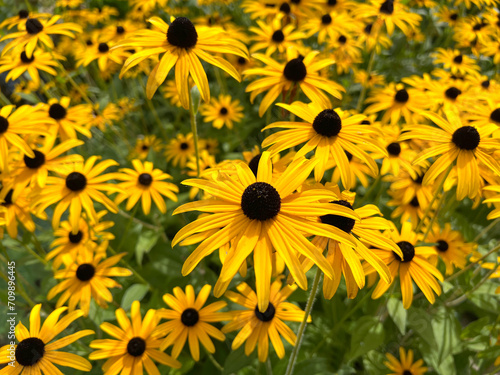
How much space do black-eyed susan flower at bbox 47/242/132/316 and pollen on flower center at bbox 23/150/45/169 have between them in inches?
25.3

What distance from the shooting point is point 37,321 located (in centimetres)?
173

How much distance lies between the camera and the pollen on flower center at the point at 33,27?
9.23ft

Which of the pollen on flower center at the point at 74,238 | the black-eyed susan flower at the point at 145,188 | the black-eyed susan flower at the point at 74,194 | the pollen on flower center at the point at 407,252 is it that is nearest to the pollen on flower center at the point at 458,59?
the pollen on flower center at the point at 407,252

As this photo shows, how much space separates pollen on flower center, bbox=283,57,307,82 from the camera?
2129 millimetres

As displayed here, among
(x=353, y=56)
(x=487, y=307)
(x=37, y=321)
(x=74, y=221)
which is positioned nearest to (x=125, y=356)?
(x=37, y=321)

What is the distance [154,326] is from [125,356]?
20 cm

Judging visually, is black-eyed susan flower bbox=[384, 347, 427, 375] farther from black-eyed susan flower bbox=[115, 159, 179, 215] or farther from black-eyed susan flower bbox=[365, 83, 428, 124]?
black-eyed susan flower bbox=[115, 159, 179, 215]

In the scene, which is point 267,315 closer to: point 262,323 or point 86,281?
point 262,323

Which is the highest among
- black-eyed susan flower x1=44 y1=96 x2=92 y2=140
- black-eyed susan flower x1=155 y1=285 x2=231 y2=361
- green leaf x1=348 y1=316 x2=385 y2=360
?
black-eyed susan flower x1=44 y1=96 x2=92 y2=140

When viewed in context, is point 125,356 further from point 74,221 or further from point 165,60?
point 165,60

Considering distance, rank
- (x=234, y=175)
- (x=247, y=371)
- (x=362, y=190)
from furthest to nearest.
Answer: (x=362, y=190) → (x=247, y=371) → (x=234, y=175)

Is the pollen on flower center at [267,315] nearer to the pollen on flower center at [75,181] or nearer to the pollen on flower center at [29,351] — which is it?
the pollen on flower center at [29,351]

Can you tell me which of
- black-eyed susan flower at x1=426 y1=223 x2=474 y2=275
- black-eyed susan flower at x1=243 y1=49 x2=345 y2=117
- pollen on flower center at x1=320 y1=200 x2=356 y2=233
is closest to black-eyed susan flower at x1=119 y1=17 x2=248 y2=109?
black-eyed susan flower at x1=243 y1=49 x2=345 y2=117

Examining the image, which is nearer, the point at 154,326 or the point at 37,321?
the point at 37,321
